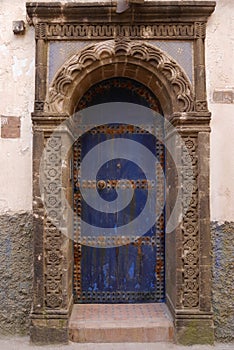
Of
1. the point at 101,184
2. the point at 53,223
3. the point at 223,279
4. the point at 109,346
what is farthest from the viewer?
the point at 101,184

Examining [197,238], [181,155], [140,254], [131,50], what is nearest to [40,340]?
[140,254]

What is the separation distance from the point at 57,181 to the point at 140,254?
1336 millimetres

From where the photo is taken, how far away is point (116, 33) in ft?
15.0

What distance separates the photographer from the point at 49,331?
4.34 m

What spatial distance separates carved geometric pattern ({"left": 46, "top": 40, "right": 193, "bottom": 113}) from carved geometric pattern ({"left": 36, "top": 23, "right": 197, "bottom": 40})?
0.11 meters

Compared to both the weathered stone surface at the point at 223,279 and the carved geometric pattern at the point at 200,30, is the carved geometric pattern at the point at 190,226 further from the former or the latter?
the carved geometric pattern at the point at 200,30

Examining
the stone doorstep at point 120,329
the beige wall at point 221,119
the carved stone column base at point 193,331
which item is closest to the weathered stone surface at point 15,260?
the stone doorstep at point 120,329

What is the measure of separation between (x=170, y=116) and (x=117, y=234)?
147 cm

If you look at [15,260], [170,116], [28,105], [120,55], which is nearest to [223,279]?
[170,116]

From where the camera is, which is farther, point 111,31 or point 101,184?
point 101,184

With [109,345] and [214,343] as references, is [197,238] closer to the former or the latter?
[214,343]

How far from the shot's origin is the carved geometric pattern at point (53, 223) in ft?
14.5

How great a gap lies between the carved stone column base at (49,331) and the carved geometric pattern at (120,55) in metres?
2.11

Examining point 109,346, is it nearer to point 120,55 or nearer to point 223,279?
point 223,279
